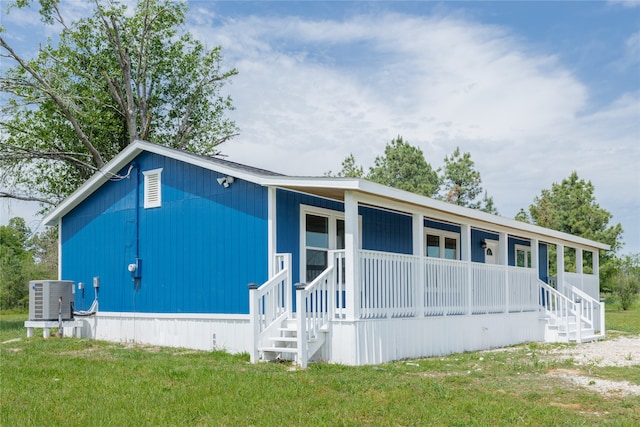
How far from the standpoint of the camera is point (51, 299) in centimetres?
1372

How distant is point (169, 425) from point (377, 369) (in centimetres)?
386

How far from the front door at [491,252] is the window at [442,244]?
5.16 feet

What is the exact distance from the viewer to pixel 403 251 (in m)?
14.3

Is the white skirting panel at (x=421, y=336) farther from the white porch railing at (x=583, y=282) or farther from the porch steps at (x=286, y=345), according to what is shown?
the white porch railing at (x=583, y=282)

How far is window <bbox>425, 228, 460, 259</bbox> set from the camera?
1555 cm

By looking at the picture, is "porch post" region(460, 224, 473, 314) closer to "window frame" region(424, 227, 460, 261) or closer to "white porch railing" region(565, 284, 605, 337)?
"window frame" region(424, 227, 460, 261)

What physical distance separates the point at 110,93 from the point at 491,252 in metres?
16.9

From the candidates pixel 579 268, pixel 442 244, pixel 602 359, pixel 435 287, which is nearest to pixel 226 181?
pixel 435 287

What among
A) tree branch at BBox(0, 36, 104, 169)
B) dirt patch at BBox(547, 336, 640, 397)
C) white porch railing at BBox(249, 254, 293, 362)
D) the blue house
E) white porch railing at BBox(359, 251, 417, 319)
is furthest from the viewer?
tree branch at BBox(0, 36, 104, 169)

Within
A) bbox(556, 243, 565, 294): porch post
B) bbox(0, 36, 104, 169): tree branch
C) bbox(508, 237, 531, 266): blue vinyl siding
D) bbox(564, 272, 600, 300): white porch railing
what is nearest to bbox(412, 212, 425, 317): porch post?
bbox(556, 243, 565, 294): porch post

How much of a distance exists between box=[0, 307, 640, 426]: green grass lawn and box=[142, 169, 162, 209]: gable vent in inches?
128

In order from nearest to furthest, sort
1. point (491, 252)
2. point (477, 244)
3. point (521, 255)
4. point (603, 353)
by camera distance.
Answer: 1. point (603, 353)
2. point (477, 244)
3. point (491, 252)
4. point (521, 255)

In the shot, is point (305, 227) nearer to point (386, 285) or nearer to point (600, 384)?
point (386, 285)

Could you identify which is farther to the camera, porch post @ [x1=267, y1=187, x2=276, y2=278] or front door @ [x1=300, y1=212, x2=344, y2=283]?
front door @ [x1=300, y1=212, x2=344, y2=283]
